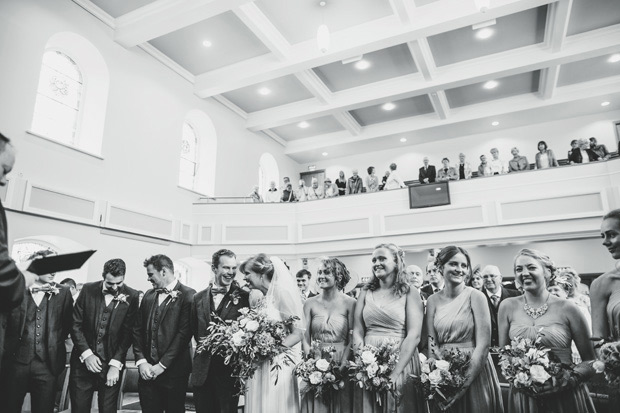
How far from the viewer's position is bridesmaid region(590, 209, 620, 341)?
2127mm

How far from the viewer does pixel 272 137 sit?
602 inches

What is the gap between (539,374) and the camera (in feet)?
7.08

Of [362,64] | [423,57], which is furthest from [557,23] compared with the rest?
[362,64]

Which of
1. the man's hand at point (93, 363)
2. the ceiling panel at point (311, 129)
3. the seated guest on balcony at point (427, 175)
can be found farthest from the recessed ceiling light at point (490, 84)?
the man's hand at point (93, 363)

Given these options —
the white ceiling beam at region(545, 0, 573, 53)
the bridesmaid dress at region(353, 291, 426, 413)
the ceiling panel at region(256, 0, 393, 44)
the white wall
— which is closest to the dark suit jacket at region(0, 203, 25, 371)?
the bridesmaid dress at region(353, 291, 426, 413)

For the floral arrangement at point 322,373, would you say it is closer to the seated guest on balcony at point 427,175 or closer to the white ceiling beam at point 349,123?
the seated guest on balcony at point 427,175

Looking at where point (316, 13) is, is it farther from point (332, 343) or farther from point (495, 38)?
point (332, 343)

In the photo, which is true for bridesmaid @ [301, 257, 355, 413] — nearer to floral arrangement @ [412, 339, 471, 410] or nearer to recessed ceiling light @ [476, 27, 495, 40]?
floral arrangement @ [412, 339, 471, 410]

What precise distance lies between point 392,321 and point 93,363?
99.4 inches

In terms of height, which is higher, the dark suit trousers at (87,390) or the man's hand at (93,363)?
the man's hand at (93,363)

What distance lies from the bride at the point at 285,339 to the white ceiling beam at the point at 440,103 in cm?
1052

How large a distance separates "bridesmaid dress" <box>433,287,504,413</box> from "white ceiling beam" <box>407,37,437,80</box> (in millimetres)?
8441

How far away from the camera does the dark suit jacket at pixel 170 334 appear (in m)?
3.36

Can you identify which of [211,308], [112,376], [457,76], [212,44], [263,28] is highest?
[212,44]
